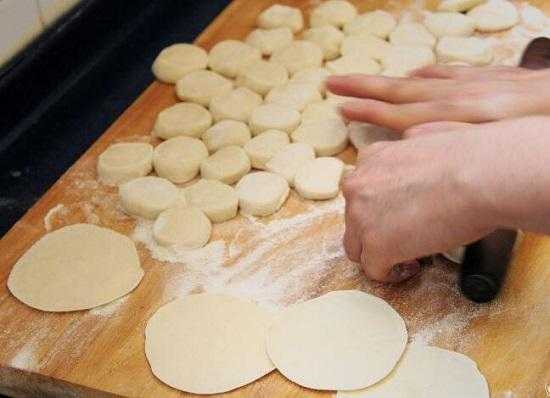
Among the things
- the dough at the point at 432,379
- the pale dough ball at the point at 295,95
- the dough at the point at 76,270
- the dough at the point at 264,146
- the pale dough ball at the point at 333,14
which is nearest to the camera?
the dough at the point at 432,379

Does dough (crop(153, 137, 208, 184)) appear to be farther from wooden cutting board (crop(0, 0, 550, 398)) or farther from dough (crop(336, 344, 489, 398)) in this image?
dough (crop(336, 344, 489, 398))

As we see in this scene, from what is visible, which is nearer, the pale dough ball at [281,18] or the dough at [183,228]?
the dough at [183,228]

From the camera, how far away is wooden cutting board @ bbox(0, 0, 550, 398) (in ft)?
3.65

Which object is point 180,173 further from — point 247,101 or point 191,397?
point 191,397

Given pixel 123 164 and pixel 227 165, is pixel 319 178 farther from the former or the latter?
pixel 123 164

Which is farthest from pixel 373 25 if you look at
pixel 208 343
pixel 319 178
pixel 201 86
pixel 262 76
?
pixel 208 343

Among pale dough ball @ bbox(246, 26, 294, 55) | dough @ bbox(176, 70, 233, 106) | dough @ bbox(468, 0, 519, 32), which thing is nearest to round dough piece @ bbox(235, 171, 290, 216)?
dough @ bbox(176, 70, 233, 106)

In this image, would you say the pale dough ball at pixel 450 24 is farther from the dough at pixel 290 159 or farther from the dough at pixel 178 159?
the dough at pixel 178 159

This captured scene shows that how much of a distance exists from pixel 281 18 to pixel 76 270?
80cm

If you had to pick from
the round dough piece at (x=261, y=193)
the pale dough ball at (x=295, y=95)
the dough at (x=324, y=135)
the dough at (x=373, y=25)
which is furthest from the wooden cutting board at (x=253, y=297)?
the dough at (x=373, y=25)

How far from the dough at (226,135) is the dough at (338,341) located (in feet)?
Result: 1.31

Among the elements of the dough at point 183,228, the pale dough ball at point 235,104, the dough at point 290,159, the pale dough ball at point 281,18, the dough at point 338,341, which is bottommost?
the dough at point 338,341

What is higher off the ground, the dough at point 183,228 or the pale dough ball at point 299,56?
the pale dough ball at point 299,56

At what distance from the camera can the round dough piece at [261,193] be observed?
1.34m
